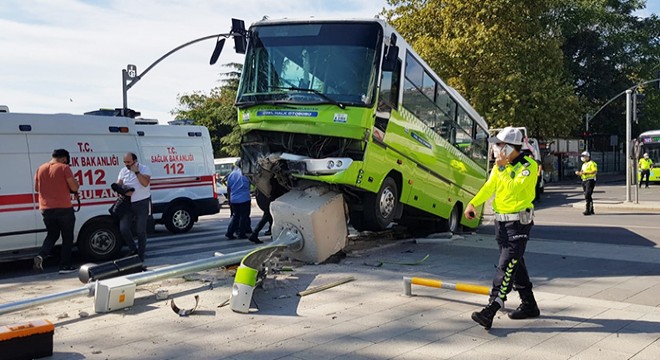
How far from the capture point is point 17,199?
9086 mm

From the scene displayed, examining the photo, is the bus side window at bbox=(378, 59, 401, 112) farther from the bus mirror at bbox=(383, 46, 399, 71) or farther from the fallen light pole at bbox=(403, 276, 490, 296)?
the fallen light pole at bbox=(403, 276, 490, 296)

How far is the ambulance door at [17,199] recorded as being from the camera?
8.95 m

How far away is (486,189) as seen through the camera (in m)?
5.80

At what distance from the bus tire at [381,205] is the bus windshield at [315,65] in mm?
1496

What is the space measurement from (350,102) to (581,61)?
43868 mm

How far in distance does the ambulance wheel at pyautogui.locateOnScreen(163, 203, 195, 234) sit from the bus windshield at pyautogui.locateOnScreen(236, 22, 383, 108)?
20.0 ft

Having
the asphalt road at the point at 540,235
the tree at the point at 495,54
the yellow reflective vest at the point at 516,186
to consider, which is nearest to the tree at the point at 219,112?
the tree at the point at 495,54

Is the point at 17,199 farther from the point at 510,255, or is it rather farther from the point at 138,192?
the point at 510,255

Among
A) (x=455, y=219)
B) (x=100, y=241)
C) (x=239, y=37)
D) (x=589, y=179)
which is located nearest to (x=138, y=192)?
(x=100, y=241)

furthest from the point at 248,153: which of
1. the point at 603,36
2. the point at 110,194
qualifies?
the point at 603,36

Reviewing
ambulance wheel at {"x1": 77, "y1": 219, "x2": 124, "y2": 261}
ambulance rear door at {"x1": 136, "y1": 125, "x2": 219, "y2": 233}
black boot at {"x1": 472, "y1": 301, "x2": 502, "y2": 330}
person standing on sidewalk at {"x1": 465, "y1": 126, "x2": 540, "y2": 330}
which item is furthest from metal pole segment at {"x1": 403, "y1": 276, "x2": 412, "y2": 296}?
ambulance rear door at {"x1": 136, "y1": 125, "x2": 219, "y2": 233}

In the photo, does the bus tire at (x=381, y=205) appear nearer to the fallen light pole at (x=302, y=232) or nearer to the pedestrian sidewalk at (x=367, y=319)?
the fallen light pole at (x=302, y=232)

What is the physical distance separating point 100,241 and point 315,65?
16.0 feet

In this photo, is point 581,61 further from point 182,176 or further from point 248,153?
point 248,153
